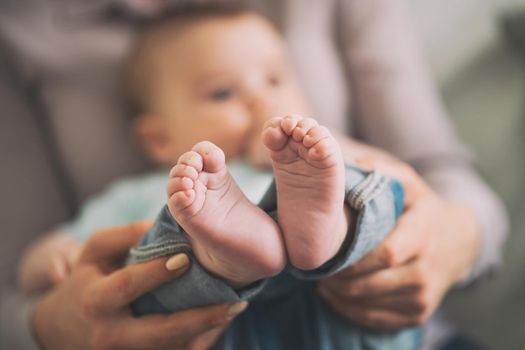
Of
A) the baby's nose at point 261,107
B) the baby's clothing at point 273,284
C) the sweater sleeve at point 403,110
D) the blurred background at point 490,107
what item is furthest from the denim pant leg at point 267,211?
the blurred background at point 490,107

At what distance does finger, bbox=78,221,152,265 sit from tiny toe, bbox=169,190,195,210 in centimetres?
15

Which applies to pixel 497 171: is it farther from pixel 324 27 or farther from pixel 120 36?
pixel 120 36

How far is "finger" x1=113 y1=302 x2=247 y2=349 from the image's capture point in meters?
0.41

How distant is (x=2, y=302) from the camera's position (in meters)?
0.63

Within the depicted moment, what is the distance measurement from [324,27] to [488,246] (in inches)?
16.2

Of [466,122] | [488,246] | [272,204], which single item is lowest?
[488,246]

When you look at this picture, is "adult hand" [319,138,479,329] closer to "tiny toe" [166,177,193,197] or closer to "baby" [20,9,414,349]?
"baby" [20,9,414,349]

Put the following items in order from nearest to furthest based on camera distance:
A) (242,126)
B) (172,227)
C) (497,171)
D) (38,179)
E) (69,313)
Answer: (172,227)
(69,313)
(242,126)
(38,179)
(497,171)

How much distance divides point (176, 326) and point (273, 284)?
0.29 ft

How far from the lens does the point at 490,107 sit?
0.88 m

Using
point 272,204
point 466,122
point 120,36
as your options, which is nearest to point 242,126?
point 272,204

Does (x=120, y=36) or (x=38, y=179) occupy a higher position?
(x=120, y=36)

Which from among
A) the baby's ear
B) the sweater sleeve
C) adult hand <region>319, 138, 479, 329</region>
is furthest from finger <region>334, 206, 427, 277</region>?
the baby's ear

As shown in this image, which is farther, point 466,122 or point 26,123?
point 466,122
